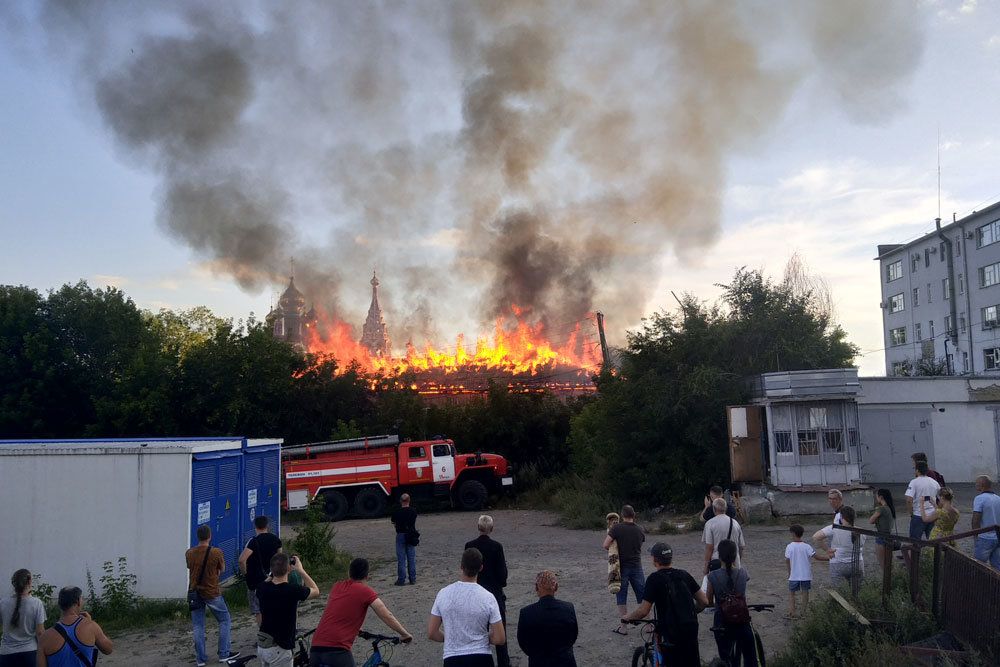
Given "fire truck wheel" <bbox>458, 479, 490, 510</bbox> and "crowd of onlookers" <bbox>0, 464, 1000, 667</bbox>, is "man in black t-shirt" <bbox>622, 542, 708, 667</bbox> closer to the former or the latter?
"crowd of onlookers" <bbox>0, 464, 1000, 667</bbox>

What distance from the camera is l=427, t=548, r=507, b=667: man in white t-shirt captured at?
5.11 meters

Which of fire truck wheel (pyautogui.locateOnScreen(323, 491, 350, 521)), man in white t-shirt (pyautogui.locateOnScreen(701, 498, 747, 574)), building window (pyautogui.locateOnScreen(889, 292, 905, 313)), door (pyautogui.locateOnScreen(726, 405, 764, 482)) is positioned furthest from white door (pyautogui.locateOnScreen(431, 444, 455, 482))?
building window (pyautogui.locateOnScreen(889, 292, 905, 313))

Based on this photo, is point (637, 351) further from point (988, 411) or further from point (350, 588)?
point (350, 588)

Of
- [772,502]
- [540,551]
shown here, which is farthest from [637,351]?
[540,551]

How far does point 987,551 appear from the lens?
29.7 feet

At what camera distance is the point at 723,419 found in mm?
21000

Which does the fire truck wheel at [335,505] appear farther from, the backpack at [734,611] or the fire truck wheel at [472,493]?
the backpack at [734,611]

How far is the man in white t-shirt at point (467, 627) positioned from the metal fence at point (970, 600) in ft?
13.2

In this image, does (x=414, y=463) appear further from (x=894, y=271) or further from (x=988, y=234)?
(x=894, y=271)

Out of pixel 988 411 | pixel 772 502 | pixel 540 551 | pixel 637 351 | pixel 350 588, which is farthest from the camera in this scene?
pixel 988 411

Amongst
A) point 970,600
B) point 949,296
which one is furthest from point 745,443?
point 949,296

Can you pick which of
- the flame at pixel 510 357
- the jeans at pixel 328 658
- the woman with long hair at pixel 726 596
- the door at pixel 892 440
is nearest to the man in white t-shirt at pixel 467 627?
the jeans at pixel 328 658

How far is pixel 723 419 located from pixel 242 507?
13.0 metres

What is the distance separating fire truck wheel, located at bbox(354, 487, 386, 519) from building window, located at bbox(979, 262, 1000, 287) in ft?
137
